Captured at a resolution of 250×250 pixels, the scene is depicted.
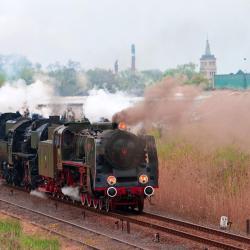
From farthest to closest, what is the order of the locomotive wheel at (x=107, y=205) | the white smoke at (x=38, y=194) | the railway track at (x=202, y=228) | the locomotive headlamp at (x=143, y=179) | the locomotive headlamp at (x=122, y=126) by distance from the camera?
the white smoke at (x=38, y=194) → the locomotive wheel at (x=107, y=205) → the locomotive headlamp at (x=143, y=179) → the locomotive headlamp at (x=122, y=126) → the railway track at (x=202, y=228)

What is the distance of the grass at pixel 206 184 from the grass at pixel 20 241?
5.61 metres

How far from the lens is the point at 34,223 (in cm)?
1800

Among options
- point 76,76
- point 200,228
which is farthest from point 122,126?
point 76,76

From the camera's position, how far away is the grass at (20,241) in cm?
1424

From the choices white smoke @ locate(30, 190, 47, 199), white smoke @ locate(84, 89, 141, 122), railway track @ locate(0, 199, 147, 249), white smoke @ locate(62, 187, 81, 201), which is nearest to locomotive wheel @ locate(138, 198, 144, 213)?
white smoke @ locate(62, 187, 81, 201)

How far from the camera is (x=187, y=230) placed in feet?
54.9

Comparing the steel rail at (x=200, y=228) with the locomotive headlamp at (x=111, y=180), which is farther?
the locomotive headlamp at (x=111, y=180)

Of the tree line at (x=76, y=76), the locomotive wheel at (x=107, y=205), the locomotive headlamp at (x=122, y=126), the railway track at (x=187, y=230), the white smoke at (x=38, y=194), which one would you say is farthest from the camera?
the tree line at (x=76, y=76)

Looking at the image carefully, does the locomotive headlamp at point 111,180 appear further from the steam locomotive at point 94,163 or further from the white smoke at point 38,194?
the white smoke at point 38,194

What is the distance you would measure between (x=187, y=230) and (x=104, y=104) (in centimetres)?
697

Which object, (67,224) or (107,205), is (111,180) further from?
(67,224)

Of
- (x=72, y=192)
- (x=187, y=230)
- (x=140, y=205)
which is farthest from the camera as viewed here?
(x=72, y=192)

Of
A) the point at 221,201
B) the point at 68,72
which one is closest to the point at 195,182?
the point at 221,201

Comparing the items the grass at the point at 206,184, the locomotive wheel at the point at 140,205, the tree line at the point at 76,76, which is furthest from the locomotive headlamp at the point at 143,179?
the tree line at the point at 76,76
